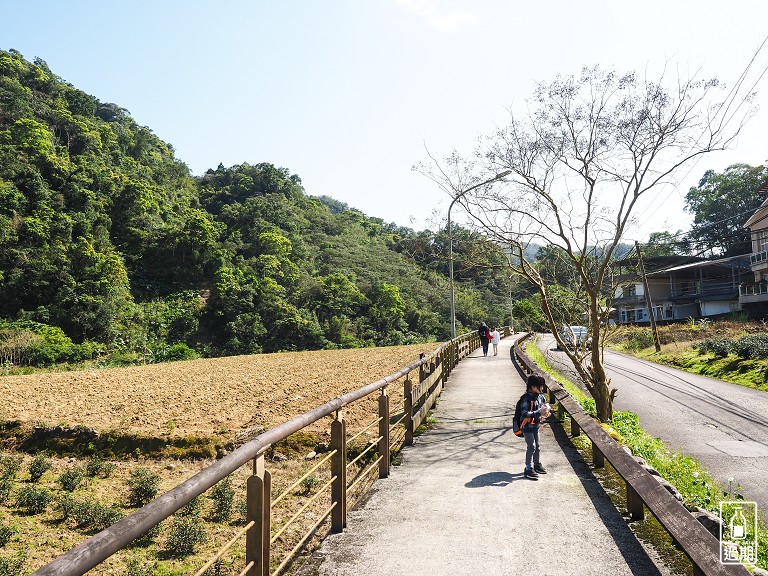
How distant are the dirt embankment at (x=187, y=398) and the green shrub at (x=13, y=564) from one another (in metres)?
5.28

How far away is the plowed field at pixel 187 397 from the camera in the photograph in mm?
13742

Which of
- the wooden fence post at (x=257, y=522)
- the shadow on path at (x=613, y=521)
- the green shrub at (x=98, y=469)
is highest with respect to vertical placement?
the wooden fence post at (x=257, y=522)

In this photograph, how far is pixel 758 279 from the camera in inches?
1698

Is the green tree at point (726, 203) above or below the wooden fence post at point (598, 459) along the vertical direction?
above

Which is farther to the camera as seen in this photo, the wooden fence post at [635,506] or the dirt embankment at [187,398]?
the dirt embankment at [187,398]

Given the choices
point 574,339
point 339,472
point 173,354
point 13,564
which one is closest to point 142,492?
point 13,564

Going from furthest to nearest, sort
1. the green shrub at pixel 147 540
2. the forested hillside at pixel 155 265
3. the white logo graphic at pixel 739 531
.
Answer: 1. the forested hillside at pixel 155 265
2. the green shrub at pixel 147 540
3. the white logo graphic at pixel 739 531

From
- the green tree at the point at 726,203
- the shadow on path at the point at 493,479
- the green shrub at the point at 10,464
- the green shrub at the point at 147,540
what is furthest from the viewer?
the green tree at the point at 726,203

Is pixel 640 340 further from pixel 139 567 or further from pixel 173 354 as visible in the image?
pixel 139 567

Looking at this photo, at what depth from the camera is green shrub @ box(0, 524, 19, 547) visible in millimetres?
7703

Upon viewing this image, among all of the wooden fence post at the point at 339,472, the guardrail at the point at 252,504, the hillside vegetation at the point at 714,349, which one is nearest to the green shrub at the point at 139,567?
the guardrail at the point at 252,504

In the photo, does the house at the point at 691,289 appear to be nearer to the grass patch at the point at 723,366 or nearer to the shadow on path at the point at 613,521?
the grass patch at the point at 723,366

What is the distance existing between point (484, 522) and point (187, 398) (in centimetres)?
1456

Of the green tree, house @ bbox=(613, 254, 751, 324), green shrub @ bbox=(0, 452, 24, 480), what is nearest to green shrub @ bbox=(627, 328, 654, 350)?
house @ bbox=(613, 254, 751, 324)
